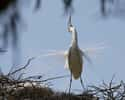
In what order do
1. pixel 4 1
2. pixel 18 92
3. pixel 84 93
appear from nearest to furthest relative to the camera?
1. pixel 4 1
2. pixel 18 92
3. pixel 84 93

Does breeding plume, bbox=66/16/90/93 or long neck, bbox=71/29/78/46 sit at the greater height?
long neck, bbox=71/29/78/46

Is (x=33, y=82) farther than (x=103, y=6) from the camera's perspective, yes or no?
Yes

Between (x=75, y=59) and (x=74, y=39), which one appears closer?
(x=74, y=39)

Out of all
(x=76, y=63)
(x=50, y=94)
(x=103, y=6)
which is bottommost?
(x=50, y=94)

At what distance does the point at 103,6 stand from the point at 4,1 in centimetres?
19

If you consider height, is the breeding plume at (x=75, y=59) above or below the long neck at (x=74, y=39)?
below

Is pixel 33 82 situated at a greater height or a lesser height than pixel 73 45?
lesser

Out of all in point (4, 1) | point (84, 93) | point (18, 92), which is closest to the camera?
point (4, 1)

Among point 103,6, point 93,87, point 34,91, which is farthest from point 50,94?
point 103,6

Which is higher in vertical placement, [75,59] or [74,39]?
[74,39]

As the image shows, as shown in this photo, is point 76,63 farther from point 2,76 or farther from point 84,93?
point 2,76

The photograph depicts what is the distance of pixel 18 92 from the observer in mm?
2299

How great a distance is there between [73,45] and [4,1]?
1.74 m

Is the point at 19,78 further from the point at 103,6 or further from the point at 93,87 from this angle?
the point at 103,6
